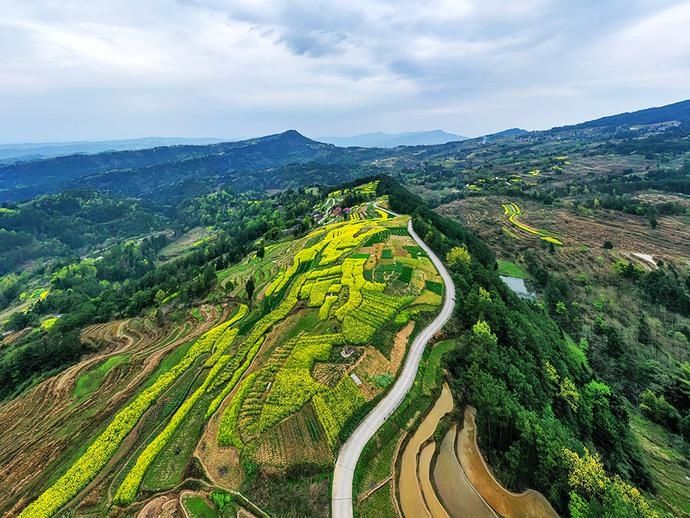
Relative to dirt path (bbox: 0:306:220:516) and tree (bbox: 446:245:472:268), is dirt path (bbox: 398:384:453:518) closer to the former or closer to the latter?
dirt path (bbox: 0:306:220:516)

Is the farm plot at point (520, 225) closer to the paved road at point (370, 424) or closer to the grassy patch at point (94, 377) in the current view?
the paved road at point (370, 424)

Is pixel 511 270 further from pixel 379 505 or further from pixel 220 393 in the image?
pixel 220 393

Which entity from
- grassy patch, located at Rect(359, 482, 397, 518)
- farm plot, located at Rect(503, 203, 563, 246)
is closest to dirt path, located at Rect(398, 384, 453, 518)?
grassy patch, located at Rect(359, 482, 397, 518)

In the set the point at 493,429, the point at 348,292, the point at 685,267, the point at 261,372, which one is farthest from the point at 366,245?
the point at 685,267

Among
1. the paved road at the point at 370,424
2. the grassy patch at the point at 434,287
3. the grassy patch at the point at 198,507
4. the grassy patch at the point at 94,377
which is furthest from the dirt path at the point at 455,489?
the grassy patch at the point at 94,377

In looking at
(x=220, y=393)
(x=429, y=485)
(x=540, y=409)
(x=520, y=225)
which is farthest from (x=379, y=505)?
(x=520, y=225)

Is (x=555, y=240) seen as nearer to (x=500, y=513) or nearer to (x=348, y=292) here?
(x=348, y=292)
